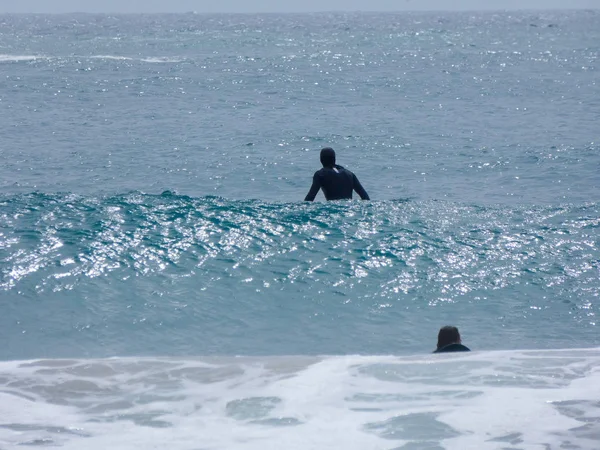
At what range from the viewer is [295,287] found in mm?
10812

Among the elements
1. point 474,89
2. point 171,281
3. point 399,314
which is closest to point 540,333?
point 399,314

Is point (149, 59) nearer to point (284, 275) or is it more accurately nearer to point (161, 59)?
point (161, 59)

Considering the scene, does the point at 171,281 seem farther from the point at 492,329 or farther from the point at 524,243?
the point at 524,243

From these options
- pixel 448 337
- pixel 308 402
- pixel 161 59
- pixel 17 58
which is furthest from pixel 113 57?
pixel 308 402

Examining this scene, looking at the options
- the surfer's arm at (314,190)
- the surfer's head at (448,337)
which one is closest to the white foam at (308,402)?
the surfer's head at (448,337)

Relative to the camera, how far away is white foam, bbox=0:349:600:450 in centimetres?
621

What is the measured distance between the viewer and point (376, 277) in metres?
11.1

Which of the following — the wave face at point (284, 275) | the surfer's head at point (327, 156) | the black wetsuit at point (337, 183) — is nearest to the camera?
the wave face at point (284, 275)

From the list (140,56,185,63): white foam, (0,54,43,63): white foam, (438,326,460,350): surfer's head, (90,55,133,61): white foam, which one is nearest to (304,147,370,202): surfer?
(438,326,460,350): surfer's head

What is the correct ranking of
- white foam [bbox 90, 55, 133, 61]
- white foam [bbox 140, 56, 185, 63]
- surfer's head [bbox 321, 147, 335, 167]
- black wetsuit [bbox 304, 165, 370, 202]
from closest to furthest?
surfer's head [bbox 321, 147, 335, 167] < black wetsuit [bbox 304, 165, 370, 202] < white foam [bbox 140, 56, 185, 63] < white foam [bbox 90, 55, 133, 61]

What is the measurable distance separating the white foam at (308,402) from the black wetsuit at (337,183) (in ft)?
17.3

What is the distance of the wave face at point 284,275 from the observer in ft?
31.2

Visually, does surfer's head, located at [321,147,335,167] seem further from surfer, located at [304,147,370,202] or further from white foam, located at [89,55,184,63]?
white foam, located at [89,55,184,63]

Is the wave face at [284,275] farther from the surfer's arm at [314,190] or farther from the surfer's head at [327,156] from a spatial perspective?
the surfer's head at [327,156]
